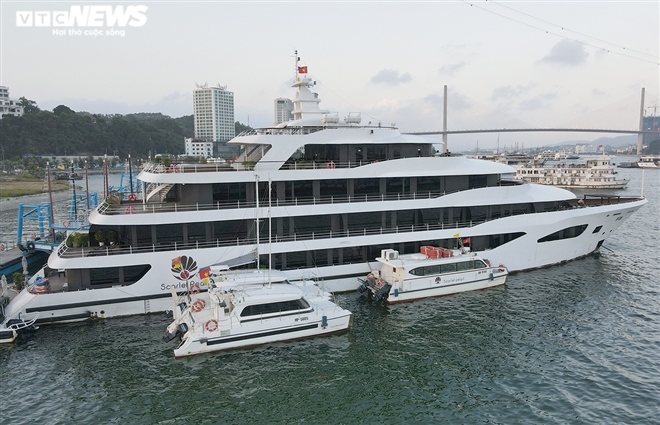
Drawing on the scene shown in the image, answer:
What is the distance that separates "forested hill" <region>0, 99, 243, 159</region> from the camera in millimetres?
109562

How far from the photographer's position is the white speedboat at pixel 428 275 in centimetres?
2023

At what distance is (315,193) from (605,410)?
534 inches

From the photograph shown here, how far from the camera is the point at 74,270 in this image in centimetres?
1764

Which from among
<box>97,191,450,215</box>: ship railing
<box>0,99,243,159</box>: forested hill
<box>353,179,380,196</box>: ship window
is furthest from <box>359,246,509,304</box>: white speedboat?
<box>0,99,243,159</box>: forested hill

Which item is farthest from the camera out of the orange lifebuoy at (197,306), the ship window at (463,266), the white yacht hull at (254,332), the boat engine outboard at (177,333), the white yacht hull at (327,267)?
the ship window at (463,266)

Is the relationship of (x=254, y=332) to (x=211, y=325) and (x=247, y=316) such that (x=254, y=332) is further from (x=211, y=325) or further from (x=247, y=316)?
(x=211, y=325)

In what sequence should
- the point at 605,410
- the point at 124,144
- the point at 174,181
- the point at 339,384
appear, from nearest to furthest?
the point at 605,410 < the point at 339,384 < the point at 174,181 < the point at 124,144

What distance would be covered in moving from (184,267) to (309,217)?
5926 mm

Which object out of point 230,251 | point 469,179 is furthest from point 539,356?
point 230,251

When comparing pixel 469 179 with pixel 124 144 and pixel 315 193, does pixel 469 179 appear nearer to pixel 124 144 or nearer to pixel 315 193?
pixel 315 193

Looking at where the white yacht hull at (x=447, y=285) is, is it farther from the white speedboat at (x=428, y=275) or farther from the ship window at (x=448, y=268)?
the ship window at (x=448, y=268)

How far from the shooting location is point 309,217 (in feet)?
68.9

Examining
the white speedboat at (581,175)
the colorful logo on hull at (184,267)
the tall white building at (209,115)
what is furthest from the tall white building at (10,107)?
the colorful logo on hull at (184,267)

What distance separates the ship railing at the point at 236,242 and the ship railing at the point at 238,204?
1.39 m
